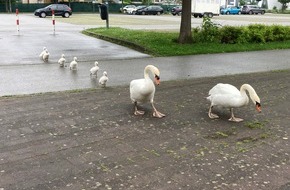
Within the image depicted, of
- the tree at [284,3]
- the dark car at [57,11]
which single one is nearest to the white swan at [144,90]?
the dark car at [57,11]

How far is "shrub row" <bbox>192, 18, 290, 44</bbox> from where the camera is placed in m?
18.7

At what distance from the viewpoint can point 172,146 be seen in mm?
5828

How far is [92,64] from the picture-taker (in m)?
13.3

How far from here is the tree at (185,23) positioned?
683 inches

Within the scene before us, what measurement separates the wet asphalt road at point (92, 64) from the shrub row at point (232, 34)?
1936 millimetres

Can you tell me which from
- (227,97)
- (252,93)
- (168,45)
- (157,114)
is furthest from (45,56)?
(252,93)

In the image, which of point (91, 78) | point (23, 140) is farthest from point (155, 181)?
point (91, 78)

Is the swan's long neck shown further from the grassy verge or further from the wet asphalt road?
the grassy verge

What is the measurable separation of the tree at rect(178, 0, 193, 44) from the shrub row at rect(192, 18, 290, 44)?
32.2 inches

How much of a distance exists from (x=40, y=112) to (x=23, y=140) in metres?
1.50

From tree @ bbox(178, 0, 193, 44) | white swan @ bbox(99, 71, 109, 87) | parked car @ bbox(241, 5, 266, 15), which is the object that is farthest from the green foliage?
parked car @ bbox(241, 5, 266, 15)

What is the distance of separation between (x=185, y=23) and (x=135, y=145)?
12.5 metres

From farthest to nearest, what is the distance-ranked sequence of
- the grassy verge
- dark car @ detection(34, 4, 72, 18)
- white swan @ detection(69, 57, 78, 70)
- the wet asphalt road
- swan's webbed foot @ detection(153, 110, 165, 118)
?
dark car @ detection(34, 4, 72, 18) < the grassy verge < white swan @ detection(69, 57, 78, 70) < the wet asphalt road < swan's webbed foot @ detection(153, 110, 165, 118)

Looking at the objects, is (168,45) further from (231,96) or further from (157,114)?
(231,96)
